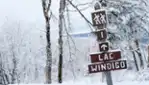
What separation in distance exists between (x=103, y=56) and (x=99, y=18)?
1033 millimetres

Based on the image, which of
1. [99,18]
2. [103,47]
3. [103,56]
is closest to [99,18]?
[99,18]

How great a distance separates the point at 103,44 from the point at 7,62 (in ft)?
146

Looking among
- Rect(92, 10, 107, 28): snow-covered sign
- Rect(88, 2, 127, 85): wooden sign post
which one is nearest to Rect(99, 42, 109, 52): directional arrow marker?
Rect(88, 2, 127, 85): wooden sign post

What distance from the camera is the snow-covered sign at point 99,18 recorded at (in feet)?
33.2

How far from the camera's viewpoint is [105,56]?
9930 mm

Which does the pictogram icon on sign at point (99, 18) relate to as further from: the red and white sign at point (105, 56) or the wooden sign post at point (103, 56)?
the red and white sign at point (105, 56)

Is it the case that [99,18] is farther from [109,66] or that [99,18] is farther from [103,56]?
[109,66]

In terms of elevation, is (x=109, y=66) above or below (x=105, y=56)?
below

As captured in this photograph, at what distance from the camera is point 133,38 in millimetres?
31016

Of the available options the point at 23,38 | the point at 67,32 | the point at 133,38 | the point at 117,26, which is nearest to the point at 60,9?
the point at 67,32

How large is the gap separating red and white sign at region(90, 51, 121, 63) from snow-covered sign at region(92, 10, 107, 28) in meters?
0.78

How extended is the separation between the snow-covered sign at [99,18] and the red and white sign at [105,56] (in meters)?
0.78

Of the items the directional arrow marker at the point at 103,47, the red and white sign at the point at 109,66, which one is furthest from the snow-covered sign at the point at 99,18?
the red and white sign at the point at 109,66

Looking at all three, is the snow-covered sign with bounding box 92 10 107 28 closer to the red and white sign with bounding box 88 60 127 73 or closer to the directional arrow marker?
the directional arrow marker
